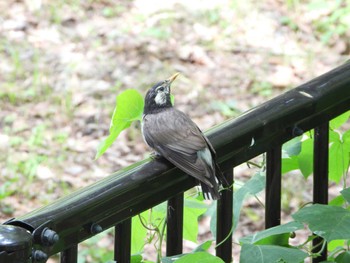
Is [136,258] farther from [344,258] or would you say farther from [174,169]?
[344,258]

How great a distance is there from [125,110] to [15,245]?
2.99ft

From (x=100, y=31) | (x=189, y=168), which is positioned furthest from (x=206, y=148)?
(x=100, y=31)

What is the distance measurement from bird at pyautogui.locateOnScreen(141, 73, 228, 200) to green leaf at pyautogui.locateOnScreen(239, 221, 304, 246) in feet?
0.43

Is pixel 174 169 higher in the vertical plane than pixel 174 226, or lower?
higher

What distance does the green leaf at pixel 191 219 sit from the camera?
78.3 inches

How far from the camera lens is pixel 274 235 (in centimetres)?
182

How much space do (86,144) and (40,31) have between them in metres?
1.72

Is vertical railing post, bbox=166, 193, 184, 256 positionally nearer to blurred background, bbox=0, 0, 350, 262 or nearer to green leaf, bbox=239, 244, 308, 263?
green leaf, bbox=239, 244, 308, 263

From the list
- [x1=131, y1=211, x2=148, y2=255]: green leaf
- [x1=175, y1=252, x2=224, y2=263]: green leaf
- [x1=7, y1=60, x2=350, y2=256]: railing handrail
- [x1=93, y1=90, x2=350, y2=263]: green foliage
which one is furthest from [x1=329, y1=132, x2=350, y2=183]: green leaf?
[x1=175, y1=252, x2=224, y2=263]: green leaf

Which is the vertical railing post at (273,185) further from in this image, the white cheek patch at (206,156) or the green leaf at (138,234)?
the green leaf at (138,234)

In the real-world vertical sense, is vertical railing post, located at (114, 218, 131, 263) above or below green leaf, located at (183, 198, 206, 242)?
below

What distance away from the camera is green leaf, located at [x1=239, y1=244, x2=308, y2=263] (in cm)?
162

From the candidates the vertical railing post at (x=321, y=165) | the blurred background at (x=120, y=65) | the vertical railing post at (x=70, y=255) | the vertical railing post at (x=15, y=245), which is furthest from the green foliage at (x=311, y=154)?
the blurred background at (x=120, y=65)

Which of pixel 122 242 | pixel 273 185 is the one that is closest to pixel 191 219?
pixel 273 185
